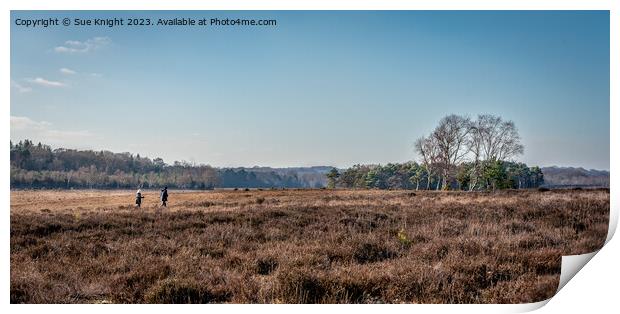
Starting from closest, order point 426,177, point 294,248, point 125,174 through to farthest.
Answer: point 294,248
point 125,174
point 426,177

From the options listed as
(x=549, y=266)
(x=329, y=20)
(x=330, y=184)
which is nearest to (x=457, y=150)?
(x=330, y=184)

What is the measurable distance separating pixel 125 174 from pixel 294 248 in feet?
12.1

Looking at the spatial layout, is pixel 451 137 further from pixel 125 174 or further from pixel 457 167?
pixel 125 174

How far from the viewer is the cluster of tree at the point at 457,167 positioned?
33.4 ft

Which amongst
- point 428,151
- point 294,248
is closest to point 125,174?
point 294,248

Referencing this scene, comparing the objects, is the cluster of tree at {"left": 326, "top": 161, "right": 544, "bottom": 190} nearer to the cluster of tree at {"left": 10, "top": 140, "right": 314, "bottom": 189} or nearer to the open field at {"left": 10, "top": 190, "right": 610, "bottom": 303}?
the open field at {"left": 10, "top": 190, "right": 610, "bottom": 303}

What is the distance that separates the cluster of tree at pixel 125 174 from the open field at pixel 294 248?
0.34 meters

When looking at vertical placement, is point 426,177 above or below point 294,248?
above

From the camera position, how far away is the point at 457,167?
12.7 m

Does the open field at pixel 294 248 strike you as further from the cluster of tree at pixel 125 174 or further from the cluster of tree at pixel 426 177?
the cluster of tree at pixel 426 177

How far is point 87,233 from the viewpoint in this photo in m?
10.9

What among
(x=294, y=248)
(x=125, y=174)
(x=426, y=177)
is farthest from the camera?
(x=426, y=177)

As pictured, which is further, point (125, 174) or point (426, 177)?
point (426, 177)

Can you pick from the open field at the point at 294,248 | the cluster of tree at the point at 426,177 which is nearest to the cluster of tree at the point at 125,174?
the open field at the point at 294,248
